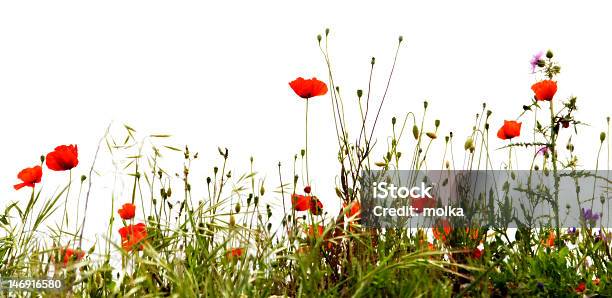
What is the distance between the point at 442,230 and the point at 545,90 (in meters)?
0.72

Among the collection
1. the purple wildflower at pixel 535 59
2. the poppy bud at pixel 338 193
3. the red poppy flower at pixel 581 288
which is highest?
the purple wildflower at pixel 535 59

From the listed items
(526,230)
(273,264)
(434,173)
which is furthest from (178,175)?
(526,230)

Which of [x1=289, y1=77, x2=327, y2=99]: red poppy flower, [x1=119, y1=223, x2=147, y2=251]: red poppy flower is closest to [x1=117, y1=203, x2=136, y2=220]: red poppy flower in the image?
[x1=119, y1=223, x2=147, y2=251]: red poppy flower

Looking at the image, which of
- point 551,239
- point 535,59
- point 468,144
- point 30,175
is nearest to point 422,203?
point 468,144

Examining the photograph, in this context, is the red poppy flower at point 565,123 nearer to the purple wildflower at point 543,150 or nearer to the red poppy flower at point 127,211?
the purple wildflower at point 543,150

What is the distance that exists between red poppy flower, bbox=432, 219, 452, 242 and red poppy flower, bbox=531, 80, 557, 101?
649 millimetres

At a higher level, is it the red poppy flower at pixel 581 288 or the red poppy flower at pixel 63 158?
the red poppy flower at pixel 63 158

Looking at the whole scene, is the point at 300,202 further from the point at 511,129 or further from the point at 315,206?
the point at 511,129

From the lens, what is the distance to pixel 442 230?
10.8 feet

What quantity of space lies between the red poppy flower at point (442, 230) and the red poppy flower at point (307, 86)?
2.40 feet

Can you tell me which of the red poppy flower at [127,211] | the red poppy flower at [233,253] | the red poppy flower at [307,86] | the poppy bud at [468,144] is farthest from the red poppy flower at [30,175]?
the poppy bud at [468,144]

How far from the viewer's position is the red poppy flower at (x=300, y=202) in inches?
130

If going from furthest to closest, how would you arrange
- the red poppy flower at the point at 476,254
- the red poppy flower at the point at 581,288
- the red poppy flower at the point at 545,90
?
the red poppy flower at the point at 545,90, the red poppy flower at the point at 476,254, the red poppy flower at the point at 581,288

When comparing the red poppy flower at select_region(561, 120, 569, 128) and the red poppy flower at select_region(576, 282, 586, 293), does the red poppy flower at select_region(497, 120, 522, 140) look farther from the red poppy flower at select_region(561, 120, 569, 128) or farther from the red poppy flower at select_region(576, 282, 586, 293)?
the red poppy flower at select_region(576, 282, 586, 293)
